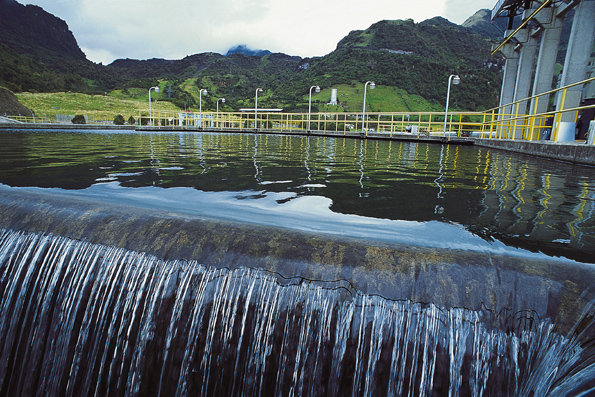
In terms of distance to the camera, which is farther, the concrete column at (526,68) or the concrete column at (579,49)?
the concrete column at (526,68)

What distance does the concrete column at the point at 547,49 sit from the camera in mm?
13883

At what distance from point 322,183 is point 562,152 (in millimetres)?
6068

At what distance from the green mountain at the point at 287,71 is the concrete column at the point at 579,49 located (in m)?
72.5

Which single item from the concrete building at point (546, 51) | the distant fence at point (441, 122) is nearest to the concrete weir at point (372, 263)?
the distant fence at point (441, 122)

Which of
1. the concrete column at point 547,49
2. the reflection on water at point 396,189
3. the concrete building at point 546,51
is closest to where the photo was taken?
the reflection on water at point 396,189

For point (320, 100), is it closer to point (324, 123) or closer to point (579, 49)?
point (324, 123)

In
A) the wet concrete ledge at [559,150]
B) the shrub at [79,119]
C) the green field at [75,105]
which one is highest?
the green field at [75,105]

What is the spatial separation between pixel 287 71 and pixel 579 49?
12833 centimetres

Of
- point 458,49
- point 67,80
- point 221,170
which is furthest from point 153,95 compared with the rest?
point 458,49

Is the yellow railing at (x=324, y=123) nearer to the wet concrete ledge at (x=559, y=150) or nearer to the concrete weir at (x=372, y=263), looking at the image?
the wet concrete ledge at (x=559, y=150)

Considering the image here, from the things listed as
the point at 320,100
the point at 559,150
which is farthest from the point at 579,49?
the point at 320,100

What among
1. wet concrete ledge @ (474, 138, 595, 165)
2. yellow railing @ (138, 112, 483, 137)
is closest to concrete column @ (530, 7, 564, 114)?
yellow railing @ (138, 112, 483, 137)

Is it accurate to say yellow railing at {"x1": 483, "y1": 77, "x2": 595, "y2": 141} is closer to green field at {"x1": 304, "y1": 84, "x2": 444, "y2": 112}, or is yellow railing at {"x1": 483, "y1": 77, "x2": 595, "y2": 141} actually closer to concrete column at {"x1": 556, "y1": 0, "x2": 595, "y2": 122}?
concrete column at {"x1": 556, "y1": 0, "x2": 595, "y2": 122}

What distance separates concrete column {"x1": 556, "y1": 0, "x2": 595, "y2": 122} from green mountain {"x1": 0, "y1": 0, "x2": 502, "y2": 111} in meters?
72.5
